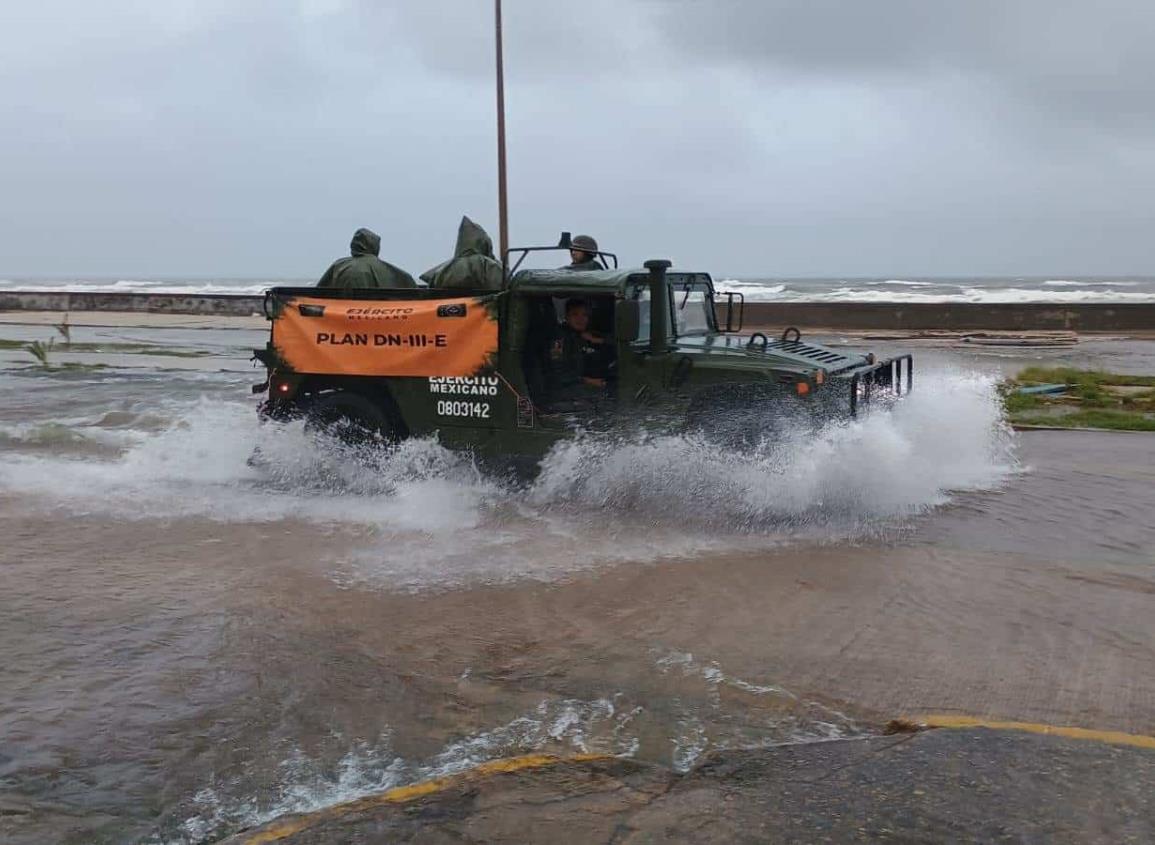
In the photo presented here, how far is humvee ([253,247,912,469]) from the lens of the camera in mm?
7812

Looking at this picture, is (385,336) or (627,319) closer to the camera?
(627,319)

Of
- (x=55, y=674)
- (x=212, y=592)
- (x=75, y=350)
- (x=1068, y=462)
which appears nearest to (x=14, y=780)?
(x=55, y=674)

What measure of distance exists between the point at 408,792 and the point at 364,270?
21.7 feet

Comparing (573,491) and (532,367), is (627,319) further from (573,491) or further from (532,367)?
(573,491)

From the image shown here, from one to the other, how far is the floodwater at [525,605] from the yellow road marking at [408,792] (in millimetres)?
180

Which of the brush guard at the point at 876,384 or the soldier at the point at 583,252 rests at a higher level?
the soldier at the point at 583,252

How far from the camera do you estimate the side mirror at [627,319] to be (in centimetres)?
783

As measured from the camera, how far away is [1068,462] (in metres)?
9.98

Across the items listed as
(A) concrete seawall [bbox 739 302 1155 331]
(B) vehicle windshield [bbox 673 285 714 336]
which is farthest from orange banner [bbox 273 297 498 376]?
(A) concrete seawall [bbox 739 302 1155 331]

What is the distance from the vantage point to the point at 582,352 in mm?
8453

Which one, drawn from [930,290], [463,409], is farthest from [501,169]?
[930,290]

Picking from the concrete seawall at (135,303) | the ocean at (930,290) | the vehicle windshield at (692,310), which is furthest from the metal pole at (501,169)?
the ocean at (930,290)

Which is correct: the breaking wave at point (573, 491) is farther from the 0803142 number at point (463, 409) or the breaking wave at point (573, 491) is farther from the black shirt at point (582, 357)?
the black shirt at point (582, 357)

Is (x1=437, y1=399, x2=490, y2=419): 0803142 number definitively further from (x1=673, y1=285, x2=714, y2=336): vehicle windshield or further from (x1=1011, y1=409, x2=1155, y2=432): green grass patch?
(x1=1011, y1=409, x2=1155, y2=432): green grass patch
